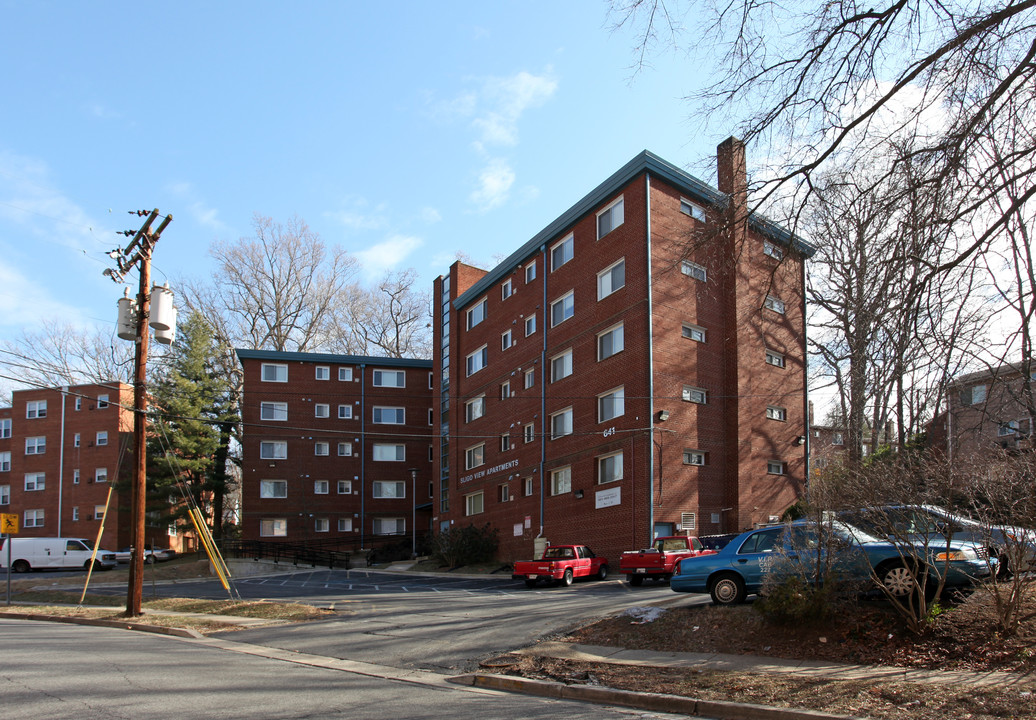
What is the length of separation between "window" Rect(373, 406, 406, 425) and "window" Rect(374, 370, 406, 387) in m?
1.73

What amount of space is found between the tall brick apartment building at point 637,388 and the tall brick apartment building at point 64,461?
31.9 m

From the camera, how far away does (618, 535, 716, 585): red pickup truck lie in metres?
23.0

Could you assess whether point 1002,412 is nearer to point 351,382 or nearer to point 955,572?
point 955,572

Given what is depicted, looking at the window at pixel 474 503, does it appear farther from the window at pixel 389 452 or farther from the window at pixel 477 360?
the window at pixel 389 452

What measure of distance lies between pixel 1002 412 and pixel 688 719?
580cm

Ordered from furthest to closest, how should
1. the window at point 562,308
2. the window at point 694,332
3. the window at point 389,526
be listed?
the window at point 389,526 < the window at point 562,308 < the window at point 694,332

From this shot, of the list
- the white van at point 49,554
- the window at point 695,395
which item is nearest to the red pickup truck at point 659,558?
the window at point 695,395

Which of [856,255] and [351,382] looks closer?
[856,255]

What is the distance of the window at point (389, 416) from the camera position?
56719mm

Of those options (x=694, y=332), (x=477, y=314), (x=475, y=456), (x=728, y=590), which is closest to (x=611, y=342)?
(x=694, y=332)

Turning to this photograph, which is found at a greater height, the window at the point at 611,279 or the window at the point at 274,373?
the window at the point at 611,279

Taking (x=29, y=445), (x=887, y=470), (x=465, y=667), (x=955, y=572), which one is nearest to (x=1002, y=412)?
(x=887, y=470)

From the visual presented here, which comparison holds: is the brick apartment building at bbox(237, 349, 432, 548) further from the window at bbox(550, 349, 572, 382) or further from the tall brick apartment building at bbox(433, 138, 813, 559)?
the window at bbox(550, 349, 572, 382)

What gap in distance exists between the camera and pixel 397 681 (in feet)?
36.1
